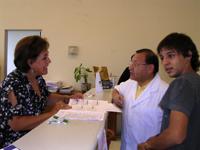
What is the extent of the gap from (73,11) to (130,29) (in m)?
0.96

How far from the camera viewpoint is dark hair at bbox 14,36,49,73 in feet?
5.32

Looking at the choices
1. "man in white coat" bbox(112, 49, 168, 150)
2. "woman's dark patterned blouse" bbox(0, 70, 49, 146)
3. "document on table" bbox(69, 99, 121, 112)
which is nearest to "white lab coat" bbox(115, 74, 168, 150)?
"man in white coat" bbox(112, 49, 168, 150)

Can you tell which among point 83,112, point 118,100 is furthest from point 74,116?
point 118,100

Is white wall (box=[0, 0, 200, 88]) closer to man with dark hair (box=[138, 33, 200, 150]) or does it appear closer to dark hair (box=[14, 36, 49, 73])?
dark hair (box=[14, 36, 49, 73])

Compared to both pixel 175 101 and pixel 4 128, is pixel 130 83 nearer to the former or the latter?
pixel 175 101

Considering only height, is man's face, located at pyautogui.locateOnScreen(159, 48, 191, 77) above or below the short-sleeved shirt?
above

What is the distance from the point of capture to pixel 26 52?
1634 mm

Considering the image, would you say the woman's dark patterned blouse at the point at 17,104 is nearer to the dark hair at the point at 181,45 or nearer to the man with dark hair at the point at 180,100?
the man with dark hair at the point at 180,100

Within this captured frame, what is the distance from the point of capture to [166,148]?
1.17 m

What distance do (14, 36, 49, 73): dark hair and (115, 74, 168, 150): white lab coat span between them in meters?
0.73

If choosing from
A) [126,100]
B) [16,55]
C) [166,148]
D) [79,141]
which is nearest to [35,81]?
[16,55]

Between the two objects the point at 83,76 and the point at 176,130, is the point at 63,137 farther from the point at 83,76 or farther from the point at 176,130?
the point at 83,76

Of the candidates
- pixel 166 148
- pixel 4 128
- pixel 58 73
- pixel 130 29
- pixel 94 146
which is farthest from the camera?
pixel 58 73

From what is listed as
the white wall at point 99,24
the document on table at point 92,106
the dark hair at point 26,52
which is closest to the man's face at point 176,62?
the document on table at point 92,106
